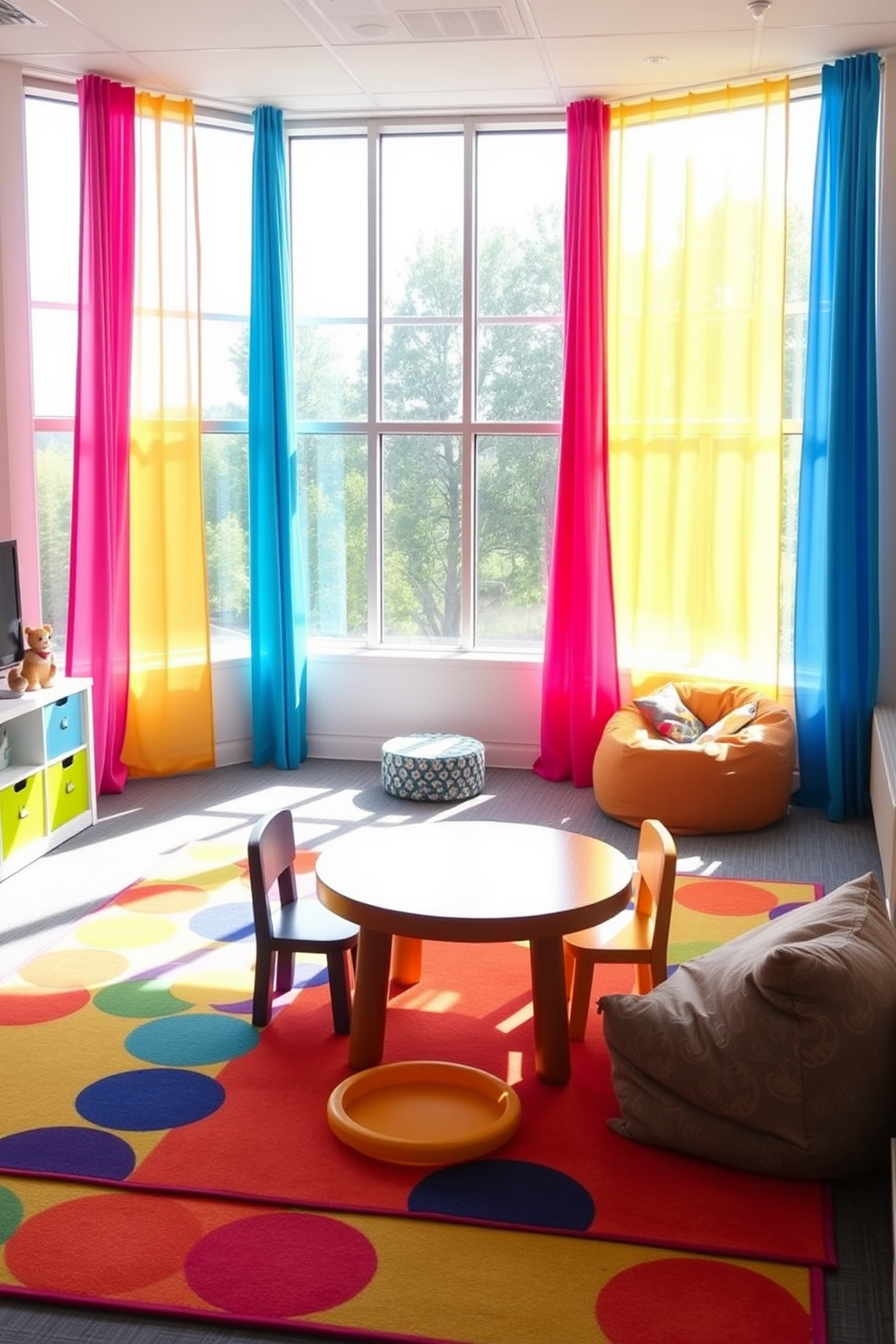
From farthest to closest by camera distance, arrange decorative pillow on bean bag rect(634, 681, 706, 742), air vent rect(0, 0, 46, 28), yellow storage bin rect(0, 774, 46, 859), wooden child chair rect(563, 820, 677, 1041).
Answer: decorative pillow on bean bag rect(634, 681, 706, 742)
air vent rect(0, 0, 46, 28)
yellow storage bin rect(0, 774, 46, 859)
wooden child chair rect(563, 820, 677, 1041)

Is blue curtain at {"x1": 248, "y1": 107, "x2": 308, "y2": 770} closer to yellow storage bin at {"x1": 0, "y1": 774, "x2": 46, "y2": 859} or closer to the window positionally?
the window

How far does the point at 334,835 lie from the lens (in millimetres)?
5102

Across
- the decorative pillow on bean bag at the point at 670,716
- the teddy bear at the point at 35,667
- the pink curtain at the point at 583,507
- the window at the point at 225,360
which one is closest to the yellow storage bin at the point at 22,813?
the teddy bear at the point at 35,667

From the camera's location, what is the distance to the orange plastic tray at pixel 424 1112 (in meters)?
2.77

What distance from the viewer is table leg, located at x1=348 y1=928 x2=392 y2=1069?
3.17 meters

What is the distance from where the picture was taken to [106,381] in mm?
5582

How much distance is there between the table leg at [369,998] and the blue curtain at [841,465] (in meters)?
2.73

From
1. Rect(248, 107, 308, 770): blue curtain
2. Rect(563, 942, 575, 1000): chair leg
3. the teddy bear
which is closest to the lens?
Rect(563, 942, 575, 1000): chair leg

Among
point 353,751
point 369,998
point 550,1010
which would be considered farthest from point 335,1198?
point 353,751

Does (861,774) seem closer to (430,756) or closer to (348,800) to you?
(430,756)

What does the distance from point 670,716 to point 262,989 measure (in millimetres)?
2583

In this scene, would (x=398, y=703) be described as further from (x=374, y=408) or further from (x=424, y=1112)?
(x=424, y=1112)

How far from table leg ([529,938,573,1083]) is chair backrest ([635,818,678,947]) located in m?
0.29

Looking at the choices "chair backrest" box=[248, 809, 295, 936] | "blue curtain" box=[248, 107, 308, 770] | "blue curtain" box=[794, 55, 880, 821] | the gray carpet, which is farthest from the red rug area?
"blue curtain" box=[248, 107, 308, 770]
